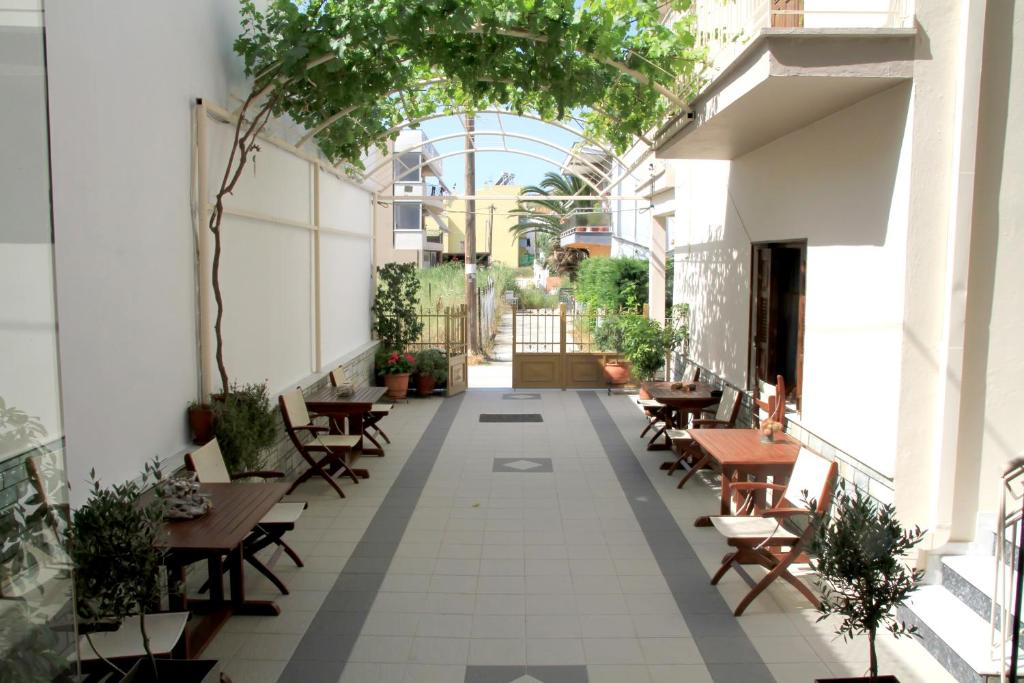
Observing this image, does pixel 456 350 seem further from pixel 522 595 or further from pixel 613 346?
pixel 522 595

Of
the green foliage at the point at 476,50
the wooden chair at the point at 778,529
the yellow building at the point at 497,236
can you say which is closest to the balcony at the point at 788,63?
the green foliage at the point at 476,50

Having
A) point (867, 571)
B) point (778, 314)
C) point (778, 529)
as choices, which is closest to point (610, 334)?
point (778, 314)

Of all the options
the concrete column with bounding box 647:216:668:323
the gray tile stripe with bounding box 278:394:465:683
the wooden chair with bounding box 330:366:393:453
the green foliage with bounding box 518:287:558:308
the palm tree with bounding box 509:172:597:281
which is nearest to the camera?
the gray tile stripe with bounding box 278:394:465:683

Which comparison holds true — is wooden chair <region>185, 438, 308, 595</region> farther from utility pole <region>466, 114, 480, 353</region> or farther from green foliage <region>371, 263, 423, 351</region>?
utility pole <region>466, 114, 480, 353</region>

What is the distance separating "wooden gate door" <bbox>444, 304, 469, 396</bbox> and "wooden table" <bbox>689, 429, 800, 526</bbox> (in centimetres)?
673

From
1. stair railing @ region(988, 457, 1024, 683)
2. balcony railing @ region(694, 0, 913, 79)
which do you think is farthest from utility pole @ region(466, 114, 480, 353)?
stair railing @ region(988, 457, 1024, 683)

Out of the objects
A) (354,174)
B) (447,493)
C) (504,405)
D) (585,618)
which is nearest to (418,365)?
(504,405)

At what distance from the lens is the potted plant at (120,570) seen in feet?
10.4

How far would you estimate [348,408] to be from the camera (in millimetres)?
8148

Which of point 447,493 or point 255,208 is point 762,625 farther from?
point 255,208

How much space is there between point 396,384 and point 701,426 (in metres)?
5.87

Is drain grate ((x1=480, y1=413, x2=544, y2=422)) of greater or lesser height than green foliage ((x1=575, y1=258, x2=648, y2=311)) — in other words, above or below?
below

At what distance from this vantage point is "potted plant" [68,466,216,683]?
3160mm

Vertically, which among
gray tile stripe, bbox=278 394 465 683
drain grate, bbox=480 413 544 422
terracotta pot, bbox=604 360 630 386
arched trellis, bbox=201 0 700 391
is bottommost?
gray tile stripe, bbox=278 394 465 683
